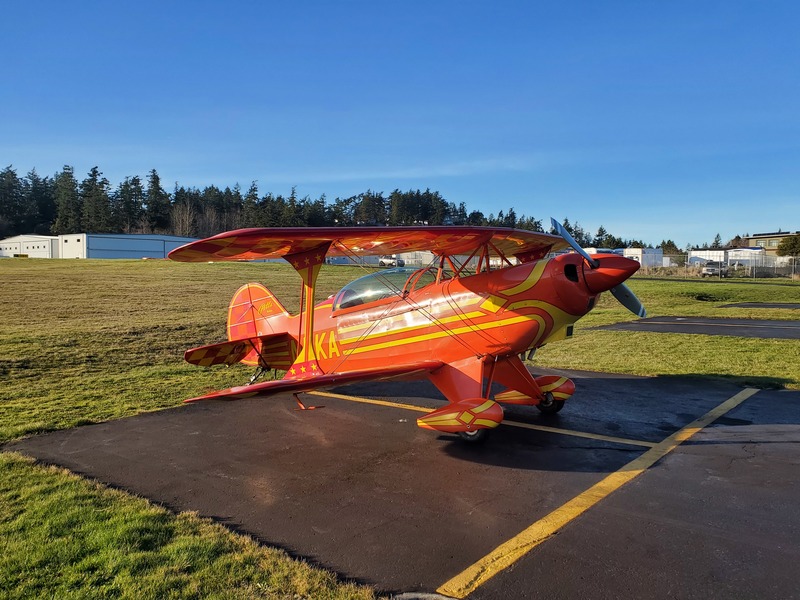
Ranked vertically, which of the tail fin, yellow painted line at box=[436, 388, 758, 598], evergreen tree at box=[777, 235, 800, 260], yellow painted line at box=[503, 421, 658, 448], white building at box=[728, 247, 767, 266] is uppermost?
evergreen tree at box=[777, 235, 800, 260]

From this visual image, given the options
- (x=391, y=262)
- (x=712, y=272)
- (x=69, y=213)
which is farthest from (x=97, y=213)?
(x=712, y=272)

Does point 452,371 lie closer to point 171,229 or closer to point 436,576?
point 436,576

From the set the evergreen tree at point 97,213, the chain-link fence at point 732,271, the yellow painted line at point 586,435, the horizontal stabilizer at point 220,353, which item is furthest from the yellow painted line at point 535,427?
the evergreen tree at point 97,213

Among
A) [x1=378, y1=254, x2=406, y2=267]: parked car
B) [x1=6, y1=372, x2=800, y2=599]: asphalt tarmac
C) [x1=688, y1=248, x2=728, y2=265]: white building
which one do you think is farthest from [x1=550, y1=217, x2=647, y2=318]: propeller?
[x1=688, y1=248, x2=728, y2=265]: white building

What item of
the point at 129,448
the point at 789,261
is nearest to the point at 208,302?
the point at 129,448

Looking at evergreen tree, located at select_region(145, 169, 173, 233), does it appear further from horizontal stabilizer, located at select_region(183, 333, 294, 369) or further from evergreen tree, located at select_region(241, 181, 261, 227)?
horizontal stabilizer, located at select_region(183, 333, 294, 369)

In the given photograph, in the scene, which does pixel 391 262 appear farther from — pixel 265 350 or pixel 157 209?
pixel 157 209

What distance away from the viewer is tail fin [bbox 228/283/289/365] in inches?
383

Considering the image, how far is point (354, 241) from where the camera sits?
7.10 m

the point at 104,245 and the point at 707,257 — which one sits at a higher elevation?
the point at 104,245

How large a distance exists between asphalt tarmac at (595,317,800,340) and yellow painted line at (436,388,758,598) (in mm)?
10817

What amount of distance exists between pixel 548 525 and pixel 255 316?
7.07 meters

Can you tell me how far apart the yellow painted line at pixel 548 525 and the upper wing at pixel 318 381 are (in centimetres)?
271

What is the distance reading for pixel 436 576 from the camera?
12.3 feet
